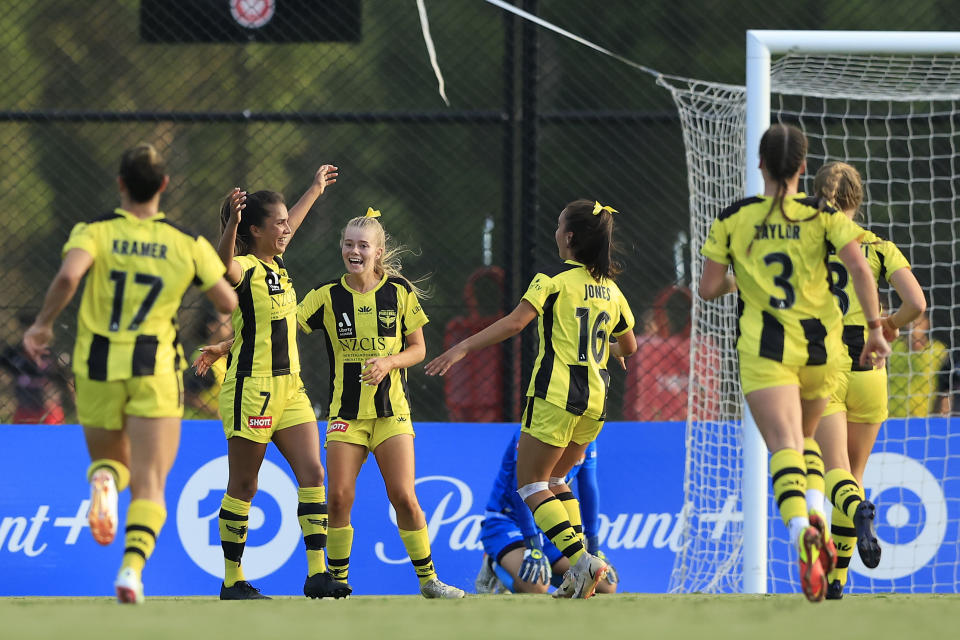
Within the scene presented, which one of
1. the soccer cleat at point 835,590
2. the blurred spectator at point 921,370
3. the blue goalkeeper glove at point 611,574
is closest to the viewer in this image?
the soccer cleat at point 835,590

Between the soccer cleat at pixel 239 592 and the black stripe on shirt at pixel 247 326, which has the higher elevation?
the black stripe on shirt at pixel 247 326

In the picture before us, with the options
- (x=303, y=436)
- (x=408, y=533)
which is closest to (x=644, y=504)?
(x=408, y=533)

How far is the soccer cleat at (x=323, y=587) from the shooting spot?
6074 mm

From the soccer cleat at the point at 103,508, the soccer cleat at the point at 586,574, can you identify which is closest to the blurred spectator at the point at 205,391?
the soccer cleat at the point at 586,574

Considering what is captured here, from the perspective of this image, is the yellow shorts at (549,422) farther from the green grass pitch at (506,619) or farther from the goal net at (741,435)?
the goal net at (741,435)

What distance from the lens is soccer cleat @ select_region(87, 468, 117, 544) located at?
4.53m

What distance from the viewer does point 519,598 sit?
6.05m

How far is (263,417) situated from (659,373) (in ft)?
10.7

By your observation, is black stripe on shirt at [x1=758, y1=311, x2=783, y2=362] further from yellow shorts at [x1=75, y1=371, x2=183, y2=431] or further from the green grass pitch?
yellow shorts at [x1=75, y1=371, x2=183, y2=431]

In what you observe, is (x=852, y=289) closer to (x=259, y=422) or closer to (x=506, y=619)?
(x=506, y=619)

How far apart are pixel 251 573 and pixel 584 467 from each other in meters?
1.89

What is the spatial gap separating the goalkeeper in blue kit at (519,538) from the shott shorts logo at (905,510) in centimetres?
163

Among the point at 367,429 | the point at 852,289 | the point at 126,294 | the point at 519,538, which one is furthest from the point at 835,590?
the point at 126,294

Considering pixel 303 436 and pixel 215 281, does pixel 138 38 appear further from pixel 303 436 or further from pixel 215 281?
pixel 215 281
